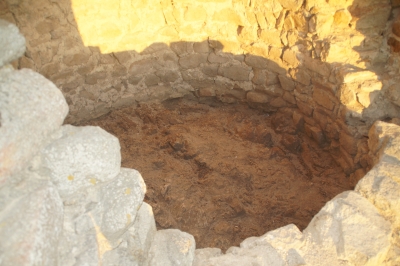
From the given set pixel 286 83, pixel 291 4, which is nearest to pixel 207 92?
pixel 286 83

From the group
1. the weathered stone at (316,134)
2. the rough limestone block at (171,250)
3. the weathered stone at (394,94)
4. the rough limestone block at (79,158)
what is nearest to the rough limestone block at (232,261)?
the rough limestone block at (171,250)

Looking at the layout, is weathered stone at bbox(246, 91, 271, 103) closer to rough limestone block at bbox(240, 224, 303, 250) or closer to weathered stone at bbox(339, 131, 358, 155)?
weathered stone at bbox(339, 131, 358, 155)

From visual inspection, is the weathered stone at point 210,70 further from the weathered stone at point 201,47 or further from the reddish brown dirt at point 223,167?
the reddish brown dirt at point 223,167

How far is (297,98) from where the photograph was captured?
3.59 meters

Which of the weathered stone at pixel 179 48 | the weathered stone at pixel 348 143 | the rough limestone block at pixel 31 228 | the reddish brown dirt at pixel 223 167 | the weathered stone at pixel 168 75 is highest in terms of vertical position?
the rough limestone block at pixel 31 228

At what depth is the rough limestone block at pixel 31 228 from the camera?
1.16m

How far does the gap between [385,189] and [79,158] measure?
1.59m

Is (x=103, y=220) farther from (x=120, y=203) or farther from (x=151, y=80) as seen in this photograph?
(x=151, y=80)

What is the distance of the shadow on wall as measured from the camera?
117 inches

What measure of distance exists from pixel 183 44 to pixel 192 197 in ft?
5.74

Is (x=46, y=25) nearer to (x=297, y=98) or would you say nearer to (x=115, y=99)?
(x=115, y=99)

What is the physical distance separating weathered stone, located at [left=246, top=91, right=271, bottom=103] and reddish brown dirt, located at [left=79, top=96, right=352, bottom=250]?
0.14 m

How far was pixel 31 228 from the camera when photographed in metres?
1.20

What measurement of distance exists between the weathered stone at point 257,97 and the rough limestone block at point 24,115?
283 centimetres
